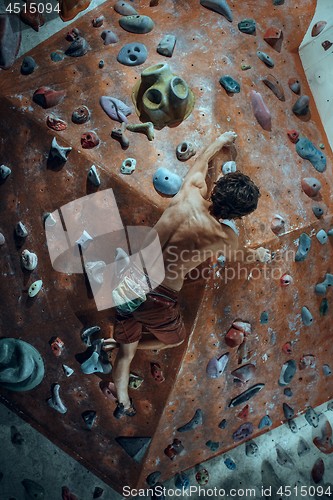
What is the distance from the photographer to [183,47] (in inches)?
207

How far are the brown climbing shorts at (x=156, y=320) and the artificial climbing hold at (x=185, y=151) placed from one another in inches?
41.5

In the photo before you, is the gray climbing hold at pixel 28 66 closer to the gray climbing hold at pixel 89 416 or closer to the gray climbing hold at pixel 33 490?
the gray climbing hold at pixel 89 416

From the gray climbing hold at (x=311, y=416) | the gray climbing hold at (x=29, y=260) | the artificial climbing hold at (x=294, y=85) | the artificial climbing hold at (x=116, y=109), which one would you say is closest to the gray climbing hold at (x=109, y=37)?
the artificial climbing hold at (x=116, y=109)

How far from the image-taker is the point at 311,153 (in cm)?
538

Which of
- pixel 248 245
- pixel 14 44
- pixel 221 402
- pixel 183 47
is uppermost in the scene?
pixel 183 47

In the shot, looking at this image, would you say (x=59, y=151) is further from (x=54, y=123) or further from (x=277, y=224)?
(x=277, y=224)

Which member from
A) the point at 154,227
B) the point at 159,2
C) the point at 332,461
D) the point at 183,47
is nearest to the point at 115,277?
the point at 154,227

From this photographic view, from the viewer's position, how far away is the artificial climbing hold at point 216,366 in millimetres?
5180

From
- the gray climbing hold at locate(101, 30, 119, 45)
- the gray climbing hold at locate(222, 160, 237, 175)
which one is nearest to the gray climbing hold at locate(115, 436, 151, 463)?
the gray climbing hold at locate(222, 160, 237, 175)

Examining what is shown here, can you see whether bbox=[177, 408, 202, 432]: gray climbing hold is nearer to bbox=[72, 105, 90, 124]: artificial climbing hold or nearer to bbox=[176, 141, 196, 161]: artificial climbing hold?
bbox=[176, 141, 196, 161]: artificial climbing hold

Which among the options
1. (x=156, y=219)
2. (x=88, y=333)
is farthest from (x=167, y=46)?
(x=88, y=333)

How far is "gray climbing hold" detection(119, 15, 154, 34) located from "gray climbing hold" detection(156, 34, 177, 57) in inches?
7.2

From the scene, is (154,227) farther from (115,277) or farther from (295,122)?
(295,122)

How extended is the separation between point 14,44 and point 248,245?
2.62 m
